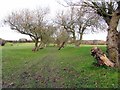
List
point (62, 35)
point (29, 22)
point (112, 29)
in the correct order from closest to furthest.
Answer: point (112, 29), point (29, 22), point (62, 35)

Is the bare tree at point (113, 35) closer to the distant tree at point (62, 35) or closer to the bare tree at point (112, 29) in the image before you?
the bare tree at point (112, 29)

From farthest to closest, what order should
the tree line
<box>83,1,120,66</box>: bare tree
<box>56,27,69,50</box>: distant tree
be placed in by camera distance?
<box>56,27,69,50</box>: distant tree
the tree line
<box>83,1,120,66</box>: bare tree

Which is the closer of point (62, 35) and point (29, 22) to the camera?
point (29, 22)

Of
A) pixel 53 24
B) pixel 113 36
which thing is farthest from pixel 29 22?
pixel 113 36

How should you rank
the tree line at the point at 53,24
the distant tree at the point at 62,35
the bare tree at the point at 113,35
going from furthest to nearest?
the distant tree at the point at 62,35 < the tree line at the point at 53,24 < the bare tree at the point at 113,35

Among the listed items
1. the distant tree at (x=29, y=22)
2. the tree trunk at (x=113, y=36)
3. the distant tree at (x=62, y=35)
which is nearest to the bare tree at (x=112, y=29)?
the tree trunk at (x=113, y=36)

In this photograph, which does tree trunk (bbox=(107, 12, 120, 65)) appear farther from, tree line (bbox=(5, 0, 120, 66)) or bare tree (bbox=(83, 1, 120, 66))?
tree line (bbox=(5, 0, 120, 66))

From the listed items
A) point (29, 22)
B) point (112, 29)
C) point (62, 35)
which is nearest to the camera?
point (112, 29)

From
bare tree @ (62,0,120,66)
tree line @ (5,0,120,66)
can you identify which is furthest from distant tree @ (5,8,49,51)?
bare tree @ (62,0,120,66)

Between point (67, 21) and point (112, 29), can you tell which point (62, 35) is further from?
point (112, 29)

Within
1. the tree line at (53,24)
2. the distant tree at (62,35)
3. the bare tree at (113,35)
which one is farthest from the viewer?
the distant tree at (62,35)

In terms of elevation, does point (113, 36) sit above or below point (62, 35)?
below

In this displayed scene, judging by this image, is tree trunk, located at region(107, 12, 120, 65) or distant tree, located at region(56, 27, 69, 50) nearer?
tree trunk, located at region(107, 12, 120, 65)

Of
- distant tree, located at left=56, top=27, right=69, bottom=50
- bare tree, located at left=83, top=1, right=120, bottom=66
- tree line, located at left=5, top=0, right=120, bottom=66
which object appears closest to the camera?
bare tree, located at left=83, top=1, right=120, bottom=66
